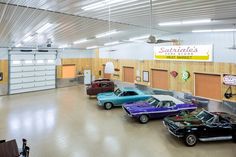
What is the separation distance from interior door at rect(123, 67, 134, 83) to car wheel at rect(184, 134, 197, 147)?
10382 mm

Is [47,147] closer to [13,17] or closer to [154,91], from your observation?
[13,17]

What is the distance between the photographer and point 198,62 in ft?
37.8

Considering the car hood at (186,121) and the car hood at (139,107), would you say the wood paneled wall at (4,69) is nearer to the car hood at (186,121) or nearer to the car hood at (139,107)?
the car hood at (139,107)

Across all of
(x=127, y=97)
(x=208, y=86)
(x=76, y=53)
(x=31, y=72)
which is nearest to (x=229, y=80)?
(x=208, y=86)

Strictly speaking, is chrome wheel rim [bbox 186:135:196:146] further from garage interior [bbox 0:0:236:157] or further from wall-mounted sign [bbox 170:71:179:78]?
wall-mounted sign [bbox 170:71:179:78]

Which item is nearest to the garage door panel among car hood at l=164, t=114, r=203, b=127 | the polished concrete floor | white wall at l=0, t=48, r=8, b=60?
white wall at l=0, t=48, r=8, b=60

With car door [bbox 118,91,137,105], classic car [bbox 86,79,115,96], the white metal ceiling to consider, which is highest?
the white metal ceiling

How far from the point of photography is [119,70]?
61.3ft

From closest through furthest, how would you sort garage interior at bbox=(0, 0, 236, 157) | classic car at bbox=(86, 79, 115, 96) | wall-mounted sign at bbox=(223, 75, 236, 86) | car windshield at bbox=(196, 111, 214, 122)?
1. garage interior at bbox=(0, 0, 236, 157)
2. car windshield at bbox=(196, 111, 214, 122)
3. wall-mounted sign at bbox=(223, 75, 236, 86)
4. classic car at bbox=(86, 79, 115, 96)

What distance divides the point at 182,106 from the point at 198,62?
309 centimetres

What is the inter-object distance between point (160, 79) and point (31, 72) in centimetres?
1125

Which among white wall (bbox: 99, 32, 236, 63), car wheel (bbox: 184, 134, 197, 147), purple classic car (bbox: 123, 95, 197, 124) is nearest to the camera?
car wheel (bbox: 184, 134, 197, 147)

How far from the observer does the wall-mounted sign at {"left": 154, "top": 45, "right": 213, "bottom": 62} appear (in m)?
10.9

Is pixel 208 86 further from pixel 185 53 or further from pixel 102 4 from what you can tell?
pixel 102 4
